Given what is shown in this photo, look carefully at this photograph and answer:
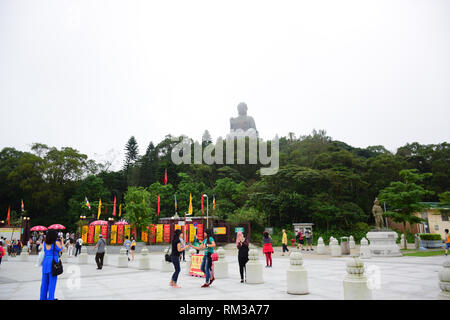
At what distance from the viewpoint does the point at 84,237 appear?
36000 millimetres

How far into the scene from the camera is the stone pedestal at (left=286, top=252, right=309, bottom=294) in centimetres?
716

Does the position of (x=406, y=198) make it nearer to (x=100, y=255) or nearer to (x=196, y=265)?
(x=196, y=265)

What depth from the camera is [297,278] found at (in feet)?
23.6

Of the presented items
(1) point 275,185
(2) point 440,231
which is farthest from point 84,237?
(2) point 440,231

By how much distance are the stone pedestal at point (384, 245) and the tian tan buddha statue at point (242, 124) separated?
1824 inches

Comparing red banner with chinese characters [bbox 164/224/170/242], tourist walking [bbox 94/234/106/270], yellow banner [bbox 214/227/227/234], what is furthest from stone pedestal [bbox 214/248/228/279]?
red banner with chinese characters [bbox 164/224/170/242]

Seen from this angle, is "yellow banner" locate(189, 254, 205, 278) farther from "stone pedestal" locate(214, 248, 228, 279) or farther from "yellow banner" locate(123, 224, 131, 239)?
"yellow banner" locate(123, 224, 131, 239)

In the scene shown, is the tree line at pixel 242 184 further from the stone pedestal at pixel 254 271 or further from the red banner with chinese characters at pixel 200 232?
the stone pedestal at pixel 254 271

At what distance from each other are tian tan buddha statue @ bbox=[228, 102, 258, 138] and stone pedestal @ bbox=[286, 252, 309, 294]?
184ft

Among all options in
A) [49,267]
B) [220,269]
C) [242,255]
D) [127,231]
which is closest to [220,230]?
[127,231]

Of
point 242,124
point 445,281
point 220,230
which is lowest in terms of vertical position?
point 220,230

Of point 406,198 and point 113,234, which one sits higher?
point 406,198

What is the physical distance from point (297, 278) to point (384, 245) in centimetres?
1300

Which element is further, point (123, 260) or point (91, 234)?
point (91, 234)
